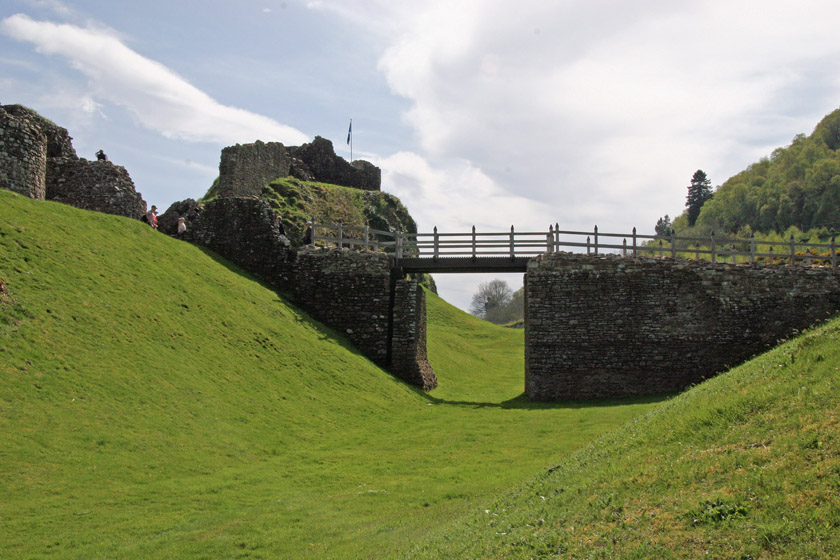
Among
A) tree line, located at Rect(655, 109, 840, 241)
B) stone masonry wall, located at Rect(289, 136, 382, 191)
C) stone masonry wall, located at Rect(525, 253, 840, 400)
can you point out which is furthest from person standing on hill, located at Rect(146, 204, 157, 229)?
tree line, located at Rect(655, 109, 840, 241)

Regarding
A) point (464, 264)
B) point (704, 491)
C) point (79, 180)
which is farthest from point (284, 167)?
point (704, 491)

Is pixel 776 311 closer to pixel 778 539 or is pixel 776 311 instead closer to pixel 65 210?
pixel 778 539

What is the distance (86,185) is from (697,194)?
409ft

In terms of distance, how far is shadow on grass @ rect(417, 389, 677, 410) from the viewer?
77.8 feet

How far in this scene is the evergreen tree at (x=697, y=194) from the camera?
12775cm

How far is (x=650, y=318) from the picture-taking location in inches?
1020

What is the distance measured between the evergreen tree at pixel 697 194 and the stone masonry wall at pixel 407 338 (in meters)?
115

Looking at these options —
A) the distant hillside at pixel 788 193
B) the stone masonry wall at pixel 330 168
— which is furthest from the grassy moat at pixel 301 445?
the distant hillside at pixel 788 193

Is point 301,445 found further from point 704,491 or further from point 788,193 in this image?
point 788,193

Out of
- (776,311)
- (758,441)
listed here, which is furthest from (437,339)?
(758,441)

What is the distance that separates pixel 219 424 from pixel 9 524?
577cm

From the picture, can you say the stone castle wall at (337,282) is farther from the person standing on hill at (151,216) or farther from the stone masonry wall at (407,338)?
the person standing on hill at (151,216)

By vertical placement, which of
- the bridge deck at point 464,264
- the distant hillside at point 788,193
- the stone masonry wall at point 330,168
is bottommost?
the bridge deck at point 464,264

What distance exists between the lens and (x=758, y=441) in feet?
27.2
